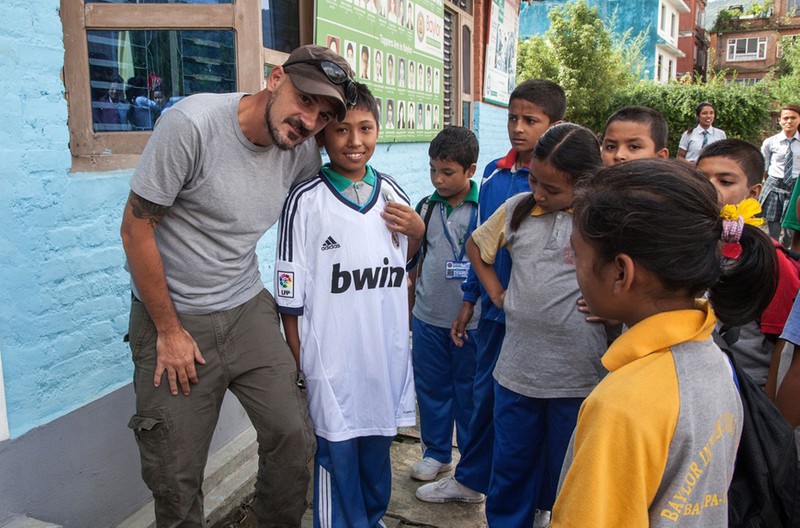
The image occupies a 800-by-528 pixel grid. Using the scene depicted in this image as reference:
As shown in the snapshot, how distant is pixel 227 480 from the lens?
3.21 meters

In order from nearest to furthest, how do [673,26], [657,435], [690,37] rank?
[657,435], [673,26], [690,37]

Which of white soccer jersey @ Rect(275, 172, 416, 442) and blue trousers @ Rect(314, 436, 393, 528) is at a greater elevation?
white soccer jersey @ Rect(275, 172, 416, 442)

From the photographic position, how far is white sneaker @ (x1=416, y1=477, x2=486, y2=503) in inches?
122

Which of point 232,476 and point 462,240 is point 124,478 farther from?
point 462,240

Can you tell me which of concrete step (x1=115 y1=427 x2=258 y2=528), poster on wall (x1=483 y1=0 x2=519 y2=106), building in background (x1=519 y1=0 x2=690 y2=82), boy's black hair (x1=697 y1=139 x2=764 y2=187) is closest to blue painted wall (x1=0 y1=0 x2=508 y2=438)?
concrete step (x1=115 y1=427 x2=258 y2=528)

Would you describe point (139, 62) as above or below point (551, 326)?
above

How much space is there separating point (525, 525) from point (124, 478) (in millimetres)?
1688

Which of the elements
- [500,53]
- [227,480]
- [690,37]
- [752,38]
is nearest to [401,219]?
[227,480]

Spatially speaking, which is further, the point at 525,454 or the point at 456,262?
the point at 456,262

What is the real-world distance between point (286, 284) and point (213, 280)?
25 centimetres

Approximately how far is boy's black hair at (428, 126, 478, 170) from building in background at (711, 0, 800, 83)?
167 feet

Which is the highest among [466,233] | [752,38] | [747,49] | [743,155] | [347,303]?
[752,38]

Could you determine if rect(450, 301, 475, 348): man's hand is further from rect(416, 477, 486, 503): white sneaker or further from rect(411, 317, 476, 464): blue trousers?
rect(416, 477, 486, 503): white sneaker

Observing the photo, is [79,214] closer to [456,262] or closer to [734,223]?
[456,262]
